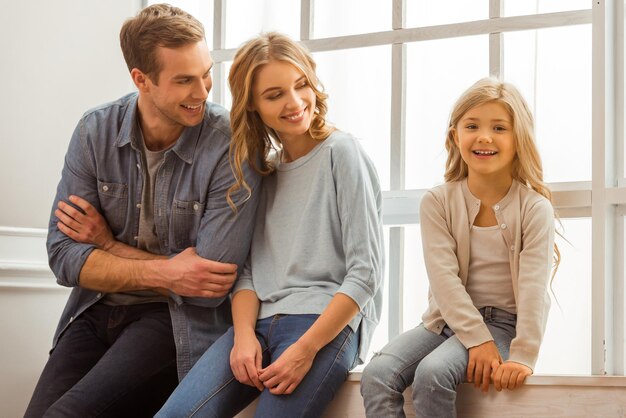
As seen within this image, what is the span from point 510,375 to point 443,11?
971 mm

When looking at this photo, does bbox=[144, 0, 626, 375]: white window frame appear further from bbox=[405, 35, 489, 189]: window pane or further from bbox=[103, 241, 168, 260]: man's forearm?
bbox=[103, 241, 168, 260]: man's forearm

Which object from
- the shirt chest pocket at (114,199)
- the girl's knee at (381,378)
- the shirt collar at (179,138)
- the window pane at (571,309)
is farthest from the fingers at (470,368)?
the shirt chest pocket at (114,199)

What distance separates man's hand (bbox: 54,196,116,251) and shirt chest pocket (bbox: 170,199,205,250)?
0.57ft

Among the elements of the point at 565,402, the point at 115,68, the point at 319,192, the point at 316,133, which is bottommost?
the point at 565,402

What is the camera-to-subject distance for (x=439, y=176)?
2303 mm

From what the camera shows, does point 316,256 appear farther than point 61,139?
No

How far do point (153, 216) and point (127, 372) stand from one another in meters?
0.39

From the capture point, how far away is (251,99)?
Answer: 215 cm

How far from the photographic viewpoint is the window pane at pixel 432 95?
228 cm

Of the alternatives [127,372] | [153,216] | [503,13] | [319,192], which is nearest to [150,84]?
[153,216]

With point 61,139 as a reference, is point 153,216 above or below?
below

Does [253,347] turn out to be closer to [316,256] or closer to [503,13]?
[316,256]

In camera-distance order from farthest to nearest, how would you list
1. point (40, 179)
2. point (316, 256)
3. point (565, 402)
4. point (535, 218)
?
1. point (40, 179)
2. point (316, 256)
3. point (535, 218)
4. point (565, 402)

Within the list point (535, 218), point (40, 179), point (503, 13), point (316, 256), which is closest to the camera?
point (535, 218)
